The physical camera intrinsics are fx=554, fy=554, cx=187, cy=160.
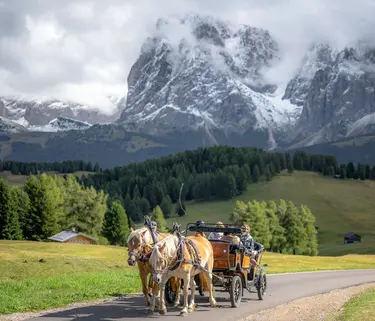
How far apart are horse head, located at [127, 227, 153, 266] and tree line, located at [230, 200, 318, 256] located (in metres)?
82.9

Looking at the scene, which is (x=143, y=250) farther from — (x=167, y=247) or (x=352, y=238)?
(x=352, y=238)

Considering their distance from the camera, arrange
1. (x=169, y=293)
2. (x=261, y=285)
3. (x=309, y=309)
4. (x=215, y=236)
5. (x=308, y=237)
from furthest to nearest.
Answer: (x=308, y=237) < (x=261, y=285) < (x=215, y=236) < (x=169, y=293) < (x=309, y=309)

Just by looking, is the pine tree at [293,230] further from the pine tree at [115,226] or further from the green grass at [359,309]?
the green grass at [359,309]

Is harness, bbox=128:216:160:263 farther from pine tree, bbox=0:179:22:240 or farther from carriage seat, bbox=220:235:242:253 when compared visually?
pine tree, bbox=0:179:22:240

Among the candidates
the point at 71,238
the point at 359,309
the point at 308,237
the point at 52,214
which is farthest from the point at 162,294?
the point at 308,237

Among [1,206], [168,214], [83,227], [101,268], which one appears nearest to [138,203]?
[168,214]

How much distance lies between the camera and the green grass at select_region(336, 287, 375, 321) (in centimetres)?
1953

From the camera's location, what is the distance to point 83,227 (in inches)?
4008

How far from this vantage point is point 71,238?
3524 inches

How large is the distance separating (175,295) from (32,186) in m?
76.2

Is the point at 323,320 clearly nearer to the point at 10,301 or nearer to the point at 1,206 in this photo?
the point at 10,301

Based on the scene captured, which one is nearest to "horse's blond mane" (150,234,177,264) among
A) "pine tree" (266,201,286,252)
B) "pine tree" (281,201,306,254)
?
"pine tree" (266,201,286,252)

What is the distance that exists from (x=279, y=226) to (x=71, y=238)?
136ft

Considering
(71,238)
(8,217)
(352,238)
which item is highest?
(8,217)
